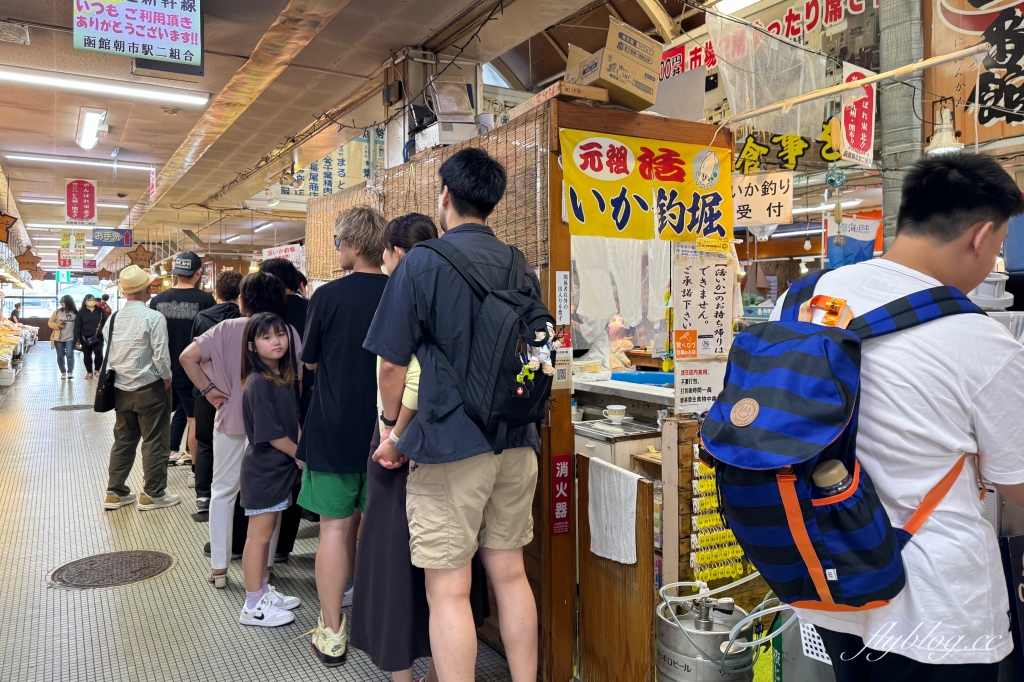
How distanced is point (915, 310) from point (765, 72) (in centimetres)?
502

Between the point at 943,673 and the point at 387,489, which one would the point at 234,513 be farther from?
the point at 943,673

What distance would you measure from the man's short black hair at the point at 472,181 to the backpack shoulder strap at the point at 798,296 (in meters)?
1.06

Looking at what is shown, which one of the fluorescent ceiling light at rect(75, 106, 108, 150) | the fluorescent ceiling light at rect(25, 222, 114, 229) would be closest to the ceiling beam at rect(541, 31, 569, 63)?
the fluorescent ceiling light at rect(75, 106, 108, 150)

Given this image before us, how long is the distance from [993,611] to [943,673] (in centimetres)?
16

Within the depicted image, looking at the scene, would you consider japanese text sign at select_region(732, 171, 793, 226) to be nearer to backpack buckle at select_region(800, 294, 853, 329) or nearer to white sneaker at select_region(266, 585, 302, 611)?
white sneaker at select_region(266, 585, 302, 611)

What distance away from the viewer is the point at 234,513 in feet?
13.5

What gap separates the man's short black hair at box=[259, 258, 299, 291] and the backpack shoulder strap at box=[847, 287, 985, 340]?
3.21 metres

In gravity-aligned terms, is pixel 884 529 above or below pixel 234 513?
above

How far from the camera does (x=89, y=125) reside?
27.7ft

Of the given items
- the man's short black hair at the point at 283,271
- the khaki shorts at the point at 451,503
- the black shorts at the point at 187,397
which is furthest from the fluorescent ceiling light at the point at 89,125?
the khaki shorts at the point at 451,503

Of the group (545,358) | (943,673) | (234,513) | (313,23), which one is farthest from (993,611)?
(313,23)

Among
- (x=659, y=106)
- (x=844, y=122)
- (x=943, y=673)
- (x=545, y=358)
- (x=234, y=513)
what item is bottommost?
(x=234, y=513)

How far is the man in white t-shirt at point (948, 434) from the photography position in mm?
1378

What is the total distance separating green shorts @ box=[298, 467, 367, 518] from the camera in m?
2.95
